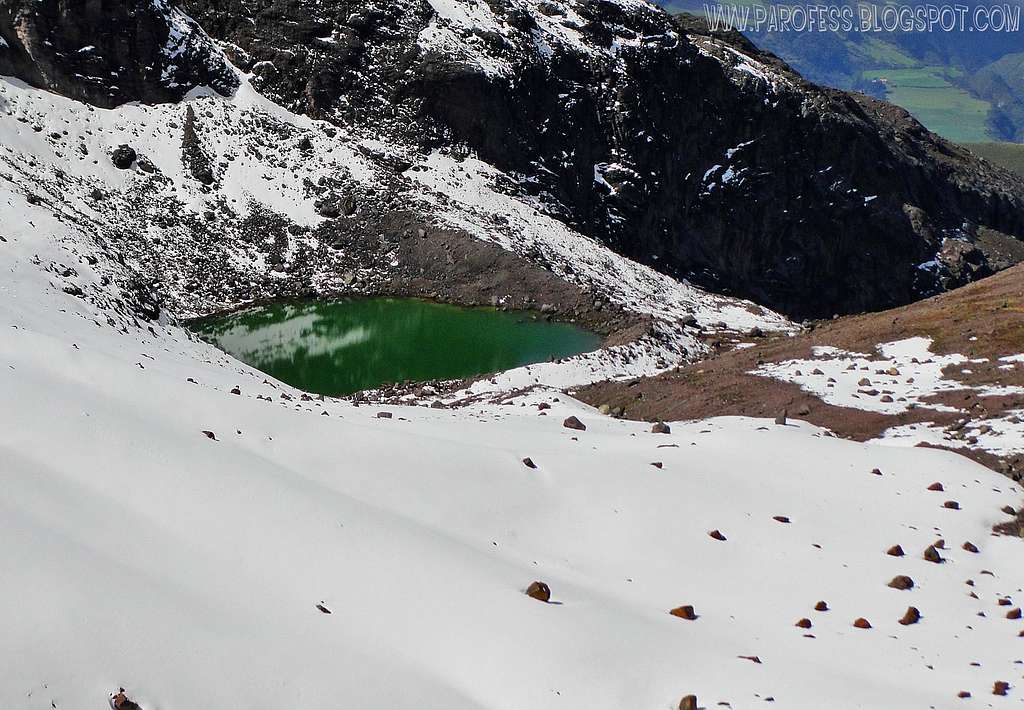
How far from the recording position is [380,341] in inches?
1603

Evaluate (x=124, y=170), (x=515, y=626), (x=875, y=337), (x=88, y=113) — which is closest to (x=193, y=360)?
(x=515, y=626)

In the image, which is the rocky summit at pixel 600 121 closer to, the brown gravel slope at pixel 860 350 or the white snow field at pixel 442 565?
the brown gravel slope at pixel 860 350

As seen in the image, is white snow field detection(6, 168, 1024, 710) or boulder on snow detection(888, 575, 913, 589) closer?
white snow field detection(6, 168, 1024, 710)

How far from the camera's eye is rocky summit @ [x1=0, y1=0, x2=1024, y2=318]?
5247 cm

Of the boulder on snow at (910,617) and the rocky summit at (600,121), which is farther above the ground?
the rocky summit at (600,121)

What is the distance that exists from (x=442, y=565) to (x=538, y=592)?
1176mm

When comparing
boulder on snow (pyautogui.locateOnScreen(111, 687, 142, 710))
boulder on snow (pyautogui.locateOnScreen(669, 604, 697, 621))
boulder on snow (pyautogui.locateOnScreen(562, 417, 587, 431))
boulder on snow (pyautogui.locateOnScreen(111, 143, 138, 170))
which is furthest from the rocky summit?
boulder on snow (pyautogui.locateOnScreen(111, 687, 142, 710))

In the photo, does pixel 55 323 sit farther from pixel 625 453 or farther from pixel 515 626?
pixel 515 626

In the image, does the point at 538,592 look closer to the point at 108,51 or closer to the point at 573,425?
the point at 573,425

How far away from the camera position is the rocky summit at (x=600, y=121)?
52.5 meters

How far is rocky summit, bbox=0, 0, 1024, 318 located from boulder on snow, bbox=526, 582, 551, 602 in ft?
130

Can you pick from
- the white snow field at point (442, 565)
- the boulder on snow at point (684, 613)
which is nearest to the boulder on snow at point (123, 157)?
the white snow field at point (442, 565)

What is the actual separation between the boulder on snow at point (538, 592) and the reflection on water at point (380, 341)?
25846 mm

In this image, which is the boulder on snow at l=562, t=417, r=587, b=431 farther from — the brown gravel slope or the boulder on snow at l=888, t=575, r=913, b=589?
the brown gravel slope
